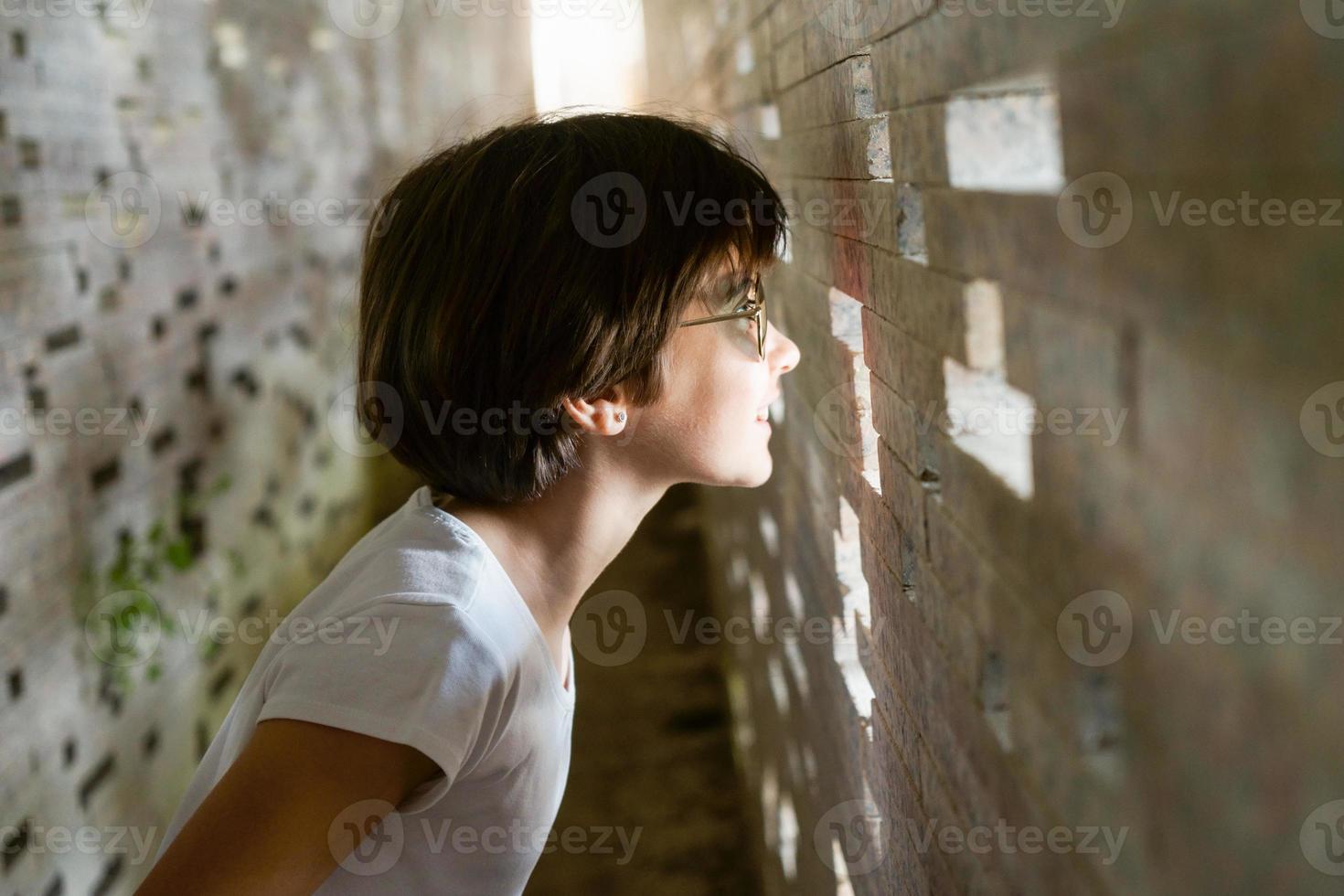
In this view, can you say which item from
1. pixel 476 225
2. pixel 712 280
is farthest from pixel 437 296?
pixel 712 280

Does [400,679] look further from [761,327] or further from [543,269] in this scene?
[761,327]

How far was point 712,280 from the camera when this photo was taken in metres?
1.39

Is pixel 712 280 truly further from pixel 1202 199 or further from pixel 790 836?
pixel 790 836

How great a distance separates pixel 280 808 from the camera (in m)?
1.04

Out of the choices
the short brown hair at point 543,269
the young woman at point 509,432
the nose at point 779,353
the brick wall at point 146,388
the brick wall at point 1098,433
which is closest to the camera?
the brick wall at point 1098,433

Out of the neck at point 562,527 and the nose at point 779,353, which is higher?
the nose at point 779,353

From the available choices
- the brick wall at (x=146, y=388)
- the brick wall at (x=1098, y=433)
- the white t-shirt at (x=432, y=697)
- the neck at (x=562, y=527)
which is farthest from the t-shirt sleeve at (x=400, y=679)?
the brick wall at (x=146, y=388)

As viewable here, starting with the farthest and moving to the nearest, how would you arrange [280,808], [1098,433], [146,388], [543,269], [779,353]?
1. [146,388]
2. [779,353]
3. [543,269]
4. [280,808]
5. [1098,433]

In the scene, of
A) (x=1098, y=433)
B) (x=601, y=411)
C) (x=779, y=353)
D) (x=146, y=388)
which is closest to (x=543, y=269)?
(x=601, y=411)

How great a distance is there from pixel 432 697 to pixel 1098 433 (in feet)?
2.27

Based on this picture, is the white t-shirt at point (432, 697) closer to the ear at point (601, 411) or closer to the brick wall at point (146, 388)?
the ear at point (601, 411)

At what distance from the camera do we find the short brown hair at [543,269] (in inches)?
52.4

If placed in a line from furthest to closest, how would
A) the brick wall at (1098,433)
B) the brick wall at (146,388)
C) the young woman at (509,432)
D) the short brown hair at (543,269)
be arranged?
1. the brick wall at (146,388)
2. the short brown hair at (543,269)
3. the young woman at (509,432)
4. the brick wall at (1098,433)

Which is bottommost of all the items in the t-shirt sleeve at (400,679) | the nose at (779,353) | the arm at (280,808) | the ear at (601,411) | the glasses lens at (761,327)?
the arm at (280,808)
